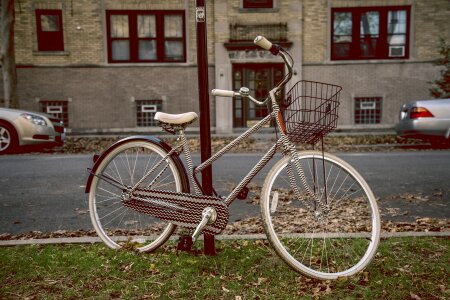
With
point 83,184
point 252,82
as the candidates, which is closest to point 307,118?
point 83,184

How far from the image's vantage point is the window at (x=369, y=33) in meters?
19.6

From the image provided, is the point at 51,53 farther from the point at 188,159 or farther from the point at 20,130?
the point at 188,159

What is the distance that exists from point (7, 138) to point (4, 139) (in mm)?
76

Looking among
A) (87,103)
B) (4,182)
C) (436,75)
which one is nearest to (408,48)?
(436,75)

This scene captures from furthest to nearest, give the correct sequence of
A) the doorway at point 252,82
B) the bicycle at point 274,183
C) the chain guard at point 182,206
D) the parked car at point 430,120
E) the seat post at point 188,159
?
the doorway at point 252,82
the parked car at point 430,120
the seat post at point 188,159
the chain guard at point 182,206
the bicycle at point 274,183

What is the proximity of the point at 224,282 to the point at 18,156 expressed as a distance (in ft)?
→ 30.3

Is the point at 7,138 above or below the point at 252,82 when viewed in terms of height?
below

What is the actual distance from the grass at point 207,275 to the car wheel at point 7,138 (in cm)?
753

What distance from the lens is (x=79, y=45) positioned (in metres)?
18.8

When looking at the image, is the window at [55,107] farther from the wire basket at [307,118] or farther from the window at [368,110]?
the wire basket at [307,118]

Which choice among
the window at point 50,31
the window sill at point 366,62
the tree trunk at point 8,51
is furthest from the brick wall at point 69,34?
the window sill at point 366,62

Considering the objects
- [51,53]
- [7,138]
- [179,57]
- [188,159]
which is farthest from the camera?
[179,57]

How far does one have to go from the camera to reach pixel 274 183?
3.26 metres

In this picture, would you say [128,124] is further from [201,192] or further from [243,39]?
[201,192]
